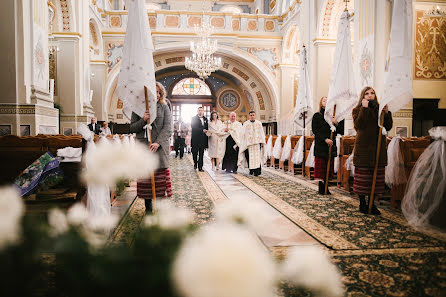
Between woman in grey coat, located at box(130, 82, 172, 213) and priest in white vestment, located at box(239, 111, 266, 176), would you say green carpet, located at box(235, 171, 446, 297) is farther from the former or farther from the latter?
priest in white vestment, located at box(239, 111, 266, 176)

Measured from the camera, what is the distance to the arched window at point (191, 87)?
19.9m

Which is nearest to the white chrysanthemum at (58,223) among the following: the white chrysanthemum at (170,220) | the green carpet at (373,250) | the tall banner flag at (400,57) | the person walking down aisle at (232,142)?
the white chrysanthemum at (170,220)

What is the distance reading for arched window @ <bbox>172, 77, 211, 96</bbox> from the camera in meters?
19.9

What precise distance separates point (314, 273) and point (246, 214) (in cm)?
17

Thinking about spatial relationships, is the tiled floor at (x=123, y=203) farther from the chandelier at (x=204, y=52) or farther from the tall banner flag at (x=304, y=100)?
the chandelier at (x=204, y=52)

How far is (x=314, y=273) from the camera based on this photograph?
1.85ft

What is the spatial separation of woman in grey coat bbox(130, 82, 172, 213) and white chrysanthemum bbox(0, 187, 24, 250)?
296 centimetres

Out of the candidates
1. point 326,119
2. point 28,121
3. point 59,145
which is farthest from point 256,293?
point 28,121

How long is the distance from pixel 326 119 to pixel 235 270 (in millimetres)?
5010

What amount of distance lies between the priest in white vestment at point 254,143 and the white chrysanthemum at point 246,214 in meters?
7.02

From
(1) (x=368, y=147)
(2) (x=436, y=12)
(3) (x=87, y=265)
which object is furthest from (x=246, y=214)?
(2) (x=436, y=12)

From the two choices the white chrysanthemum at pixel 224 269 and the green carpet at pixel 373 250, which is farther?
the green carpet at pixel 373 250

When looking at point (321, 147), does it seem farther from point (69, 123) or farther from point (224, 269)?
point (69, 123)

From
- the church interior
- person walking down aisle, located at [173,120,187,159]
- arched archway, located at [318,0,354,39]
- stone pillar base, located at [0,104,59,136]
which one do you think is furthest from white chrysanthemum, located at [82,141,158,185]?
person walking down aisle, located at [173,120,187,159]
